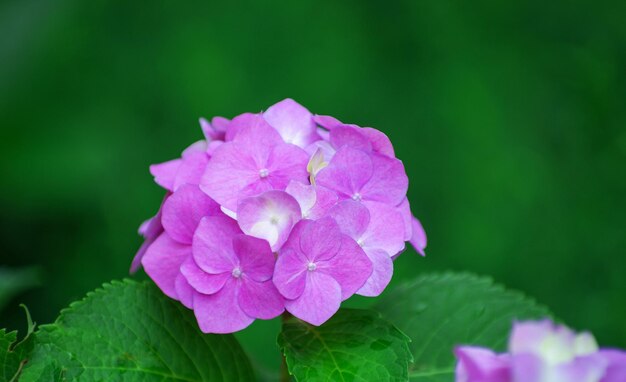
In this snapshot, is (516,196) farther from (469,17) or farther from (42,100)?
(42,100)

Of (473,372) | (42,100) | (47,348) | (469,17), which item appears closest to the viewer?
(473,372)

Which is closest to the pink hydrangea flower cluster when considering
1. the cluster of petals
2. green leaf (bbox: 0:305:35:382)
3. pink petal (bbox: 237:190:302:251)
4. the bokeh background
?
pink petal (bbox: 237:190:302:251)

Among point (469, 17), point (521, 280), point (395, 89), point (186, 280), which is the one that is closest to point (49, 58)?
point (395, 89)

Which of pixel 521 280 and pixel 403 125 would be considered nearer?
pixel 521 280

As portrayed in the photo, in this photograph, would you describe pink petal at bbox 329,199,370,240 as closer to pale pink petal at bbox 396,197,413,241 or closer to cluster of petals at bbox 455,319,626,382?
pale pink petal at bbox 396,197,413,241

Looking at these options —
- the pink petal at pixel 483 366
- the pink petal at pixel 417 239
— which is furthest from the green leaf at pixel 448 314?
the pink petal at pixel 483 366

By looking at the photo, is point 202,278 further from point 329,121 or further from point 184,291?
point 329,121
